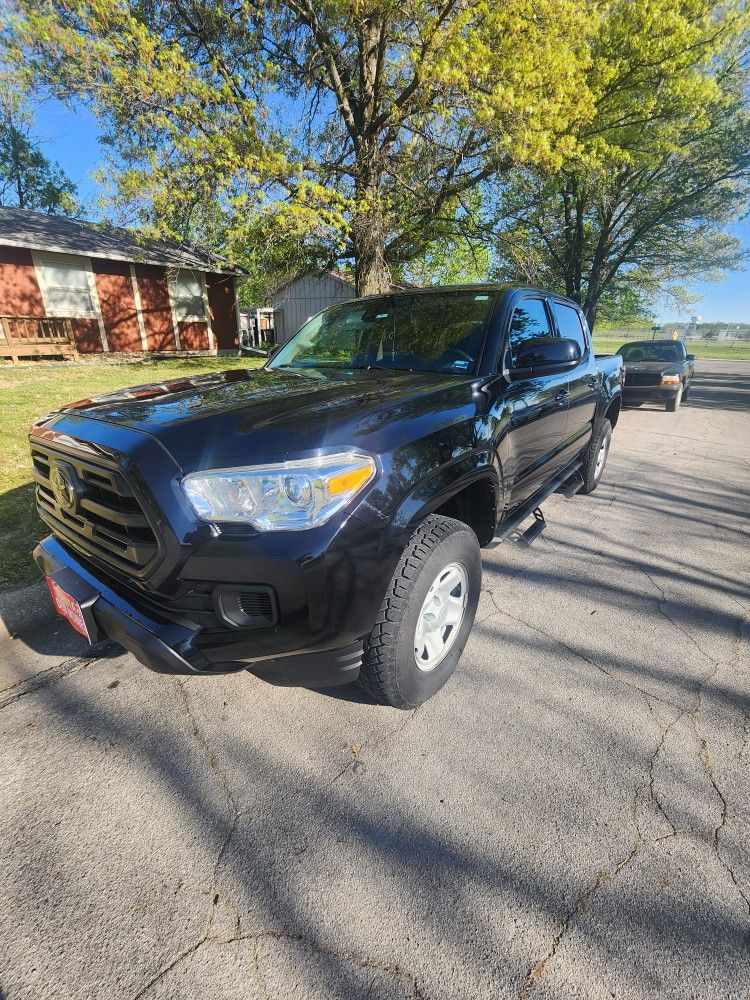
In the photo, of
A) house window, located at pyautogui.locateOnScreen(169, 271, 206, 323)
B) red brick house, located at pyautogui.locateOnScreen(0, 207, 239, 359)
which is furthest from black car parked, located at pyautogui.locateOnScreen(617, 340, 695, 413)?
house window, located at pyautogui.locateOnScreen(169, 271, 206, 323)

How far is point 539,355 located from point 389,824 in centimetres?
233

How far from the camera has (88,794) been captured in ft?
5.78

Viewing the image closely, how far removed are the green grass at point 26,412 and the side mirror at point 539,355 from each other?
322 centimetres

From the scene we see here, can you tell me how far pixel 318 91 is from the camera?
9.86 meters

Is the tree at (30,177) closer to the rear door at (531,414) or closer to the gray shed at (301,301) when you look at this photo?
the gray shed at (301,301)

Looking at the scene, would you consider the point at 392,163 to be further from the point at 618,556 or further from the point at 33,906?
the point at 33,906

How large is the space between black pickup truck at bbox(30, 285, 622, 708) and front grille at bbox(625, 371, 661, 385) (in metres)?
9.25

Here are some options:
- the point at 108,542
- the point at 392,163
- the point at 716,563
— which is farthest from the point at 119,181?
the point at 716,563

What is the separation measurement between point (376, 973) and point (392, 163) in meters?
11.7

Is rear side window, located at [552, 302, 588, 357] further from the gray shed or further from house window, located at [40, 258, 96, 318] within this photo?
the gray shed

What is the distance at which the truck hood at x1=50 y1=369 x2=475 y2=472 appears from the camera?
5.26 ft

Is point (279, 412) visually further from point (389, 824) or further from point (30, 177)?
point (30, 177)

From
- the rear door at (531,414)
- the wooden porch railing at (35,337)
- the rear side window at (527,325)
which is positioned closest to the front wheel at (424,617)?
the rear door at (531,414)

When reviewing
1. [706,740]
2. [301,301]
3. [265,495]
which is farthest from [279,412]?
[301,301]
